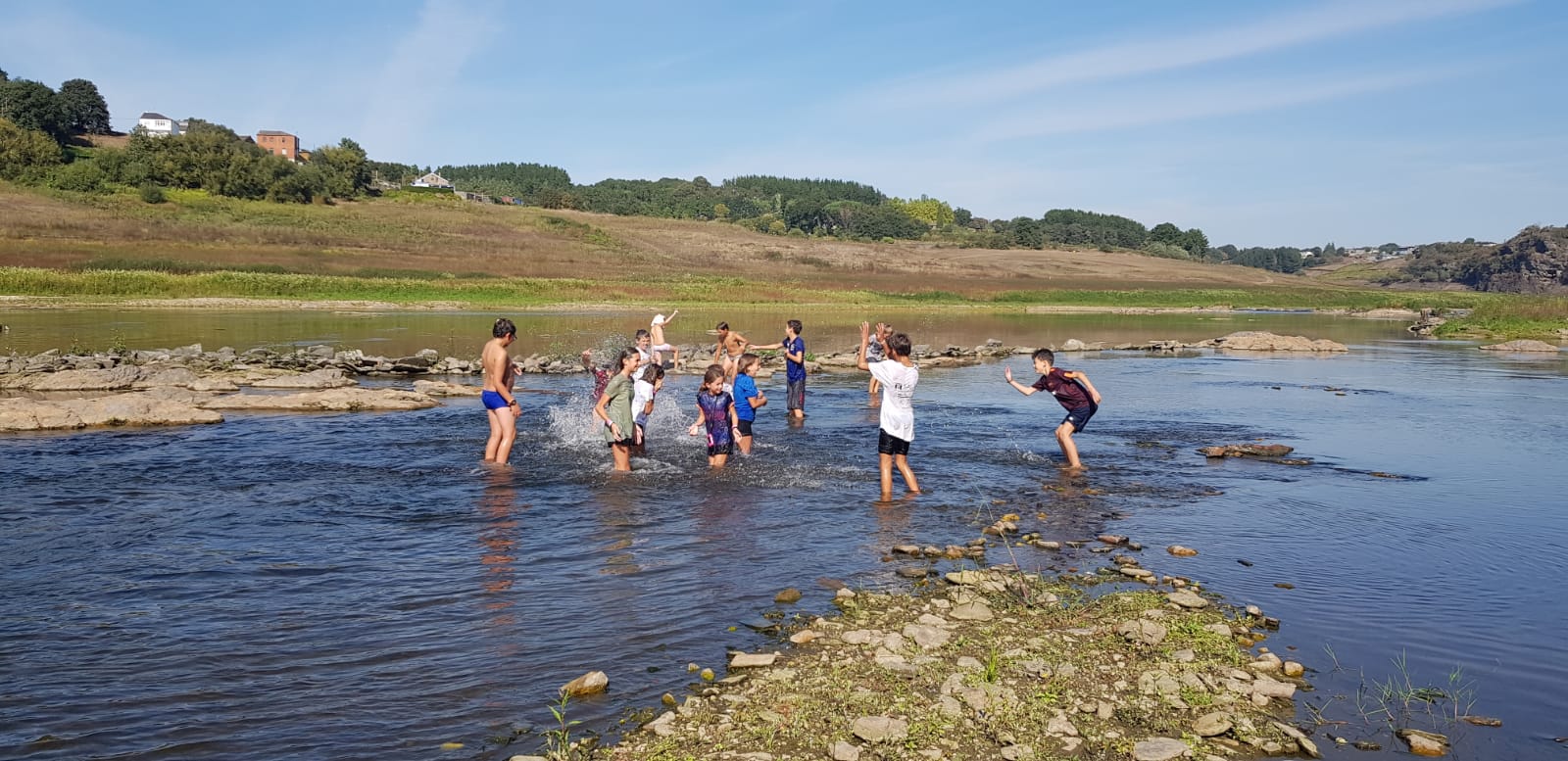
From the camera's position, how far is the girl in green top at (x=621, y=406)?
13.9 metres

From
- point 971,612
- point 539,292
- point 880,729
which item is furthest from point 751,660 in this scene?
point 539,292

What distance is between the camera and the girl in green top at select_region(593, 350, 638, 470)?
1395cm

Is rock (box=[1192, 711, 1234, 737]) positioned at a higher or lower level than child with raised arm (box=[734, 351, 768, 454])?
lower

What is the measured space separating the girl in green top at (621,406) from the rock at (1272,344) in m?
37.8

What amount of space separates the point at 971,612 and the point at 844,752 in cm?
269

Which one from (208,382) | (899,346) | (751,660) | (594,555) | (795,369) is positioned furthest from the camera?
(208,382)

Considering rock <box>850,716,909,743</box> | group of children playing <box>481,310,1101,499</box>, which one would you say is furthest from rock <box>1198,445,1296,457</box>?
rock <box>850,716,909,743</box>

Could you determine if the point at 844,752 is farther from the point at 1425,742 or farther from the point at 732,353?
the point at 732,353

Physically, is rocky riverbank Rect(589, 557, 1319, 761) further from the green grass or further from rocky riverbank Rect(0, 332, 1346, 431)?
the green grass

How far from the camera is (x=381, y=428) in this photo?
58.8 feet

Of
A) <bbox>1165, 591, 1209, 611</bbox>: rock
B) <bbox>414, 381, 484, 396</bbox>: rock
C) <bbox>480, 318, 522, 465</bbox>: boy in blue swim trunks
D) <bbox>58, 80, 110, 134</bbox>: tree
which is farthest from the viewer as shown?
<bbox>58, 80, 110, 134</bbox>: tree

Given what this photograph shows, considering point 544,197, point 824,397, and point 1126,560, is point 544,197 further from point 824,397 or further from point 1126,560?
point 1126,560

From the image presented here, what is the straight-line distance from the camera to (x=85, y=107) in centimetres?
14112

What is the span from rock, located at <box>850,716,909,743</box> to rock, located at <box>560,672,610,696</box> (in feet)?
5.83
